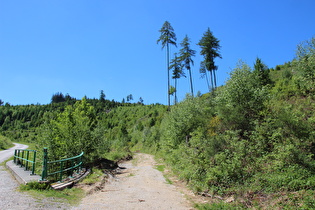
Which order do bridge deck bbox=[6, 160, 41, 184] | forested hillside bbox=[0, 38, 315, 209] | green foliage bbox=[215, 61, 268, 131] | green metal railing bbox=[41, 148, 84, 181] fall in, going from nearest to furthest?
1. forested hillside bbox=[0, 38, 315, 209]
2. green metal railing bbox=[41, 148, 84, 181]
3. bridge deck bbox=[6, 160, 41, 184]
4. green foliage bbox=[215, 61, 268, 131]

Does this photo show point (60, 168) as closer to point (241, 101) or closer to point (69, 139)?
point (69, 139)

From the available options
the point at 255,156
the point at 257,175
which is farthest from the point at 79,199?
the point at 255,156

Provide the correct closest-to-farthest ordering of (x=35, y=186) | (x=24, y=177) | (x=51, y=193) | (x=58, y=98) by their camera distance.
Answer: (x=51, y=193) < (x=35, y=186) < (x=24, y=177) < (x=58, y=98)

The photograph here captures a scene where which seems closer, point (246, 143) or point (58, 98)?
point (246, 143)

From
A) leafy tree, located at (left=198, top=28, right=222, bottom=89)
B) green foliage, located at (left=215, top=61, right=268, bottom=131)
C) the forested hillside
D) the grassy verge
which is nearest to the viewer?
the grassy verge

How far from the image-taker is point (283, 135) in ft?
35.1

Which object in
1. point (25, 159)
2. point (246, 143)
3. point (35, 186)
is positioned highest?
point (246, 143)

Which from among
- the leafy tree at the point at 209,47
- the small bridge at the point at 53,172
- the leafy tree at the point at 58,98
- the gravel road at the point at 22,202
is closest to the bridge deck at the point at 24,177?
the small bridge at the point at 53,172

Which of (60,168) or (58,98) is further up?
(58,98)

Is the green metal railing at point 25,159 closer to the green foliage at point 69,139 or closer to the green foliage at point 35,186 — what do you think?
the green foliage at point 69,139

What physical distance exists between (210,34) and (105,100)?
138051 millimetres

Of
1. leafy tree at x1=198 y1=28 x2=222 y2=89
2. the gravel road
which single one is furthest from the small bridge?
leafy tree at x1=198 y1=28 x2=222 y2=89

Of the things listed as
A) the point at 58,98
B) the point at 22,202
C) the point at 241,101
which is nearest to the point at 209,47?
the point at 241,101

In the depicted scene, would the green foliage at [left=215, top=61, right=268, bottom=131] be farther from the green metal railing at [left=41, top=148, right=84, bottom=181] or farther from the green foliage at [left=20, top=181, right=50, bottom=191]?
the green foliage at [left=20, top=181, right=50, bottom=191]
